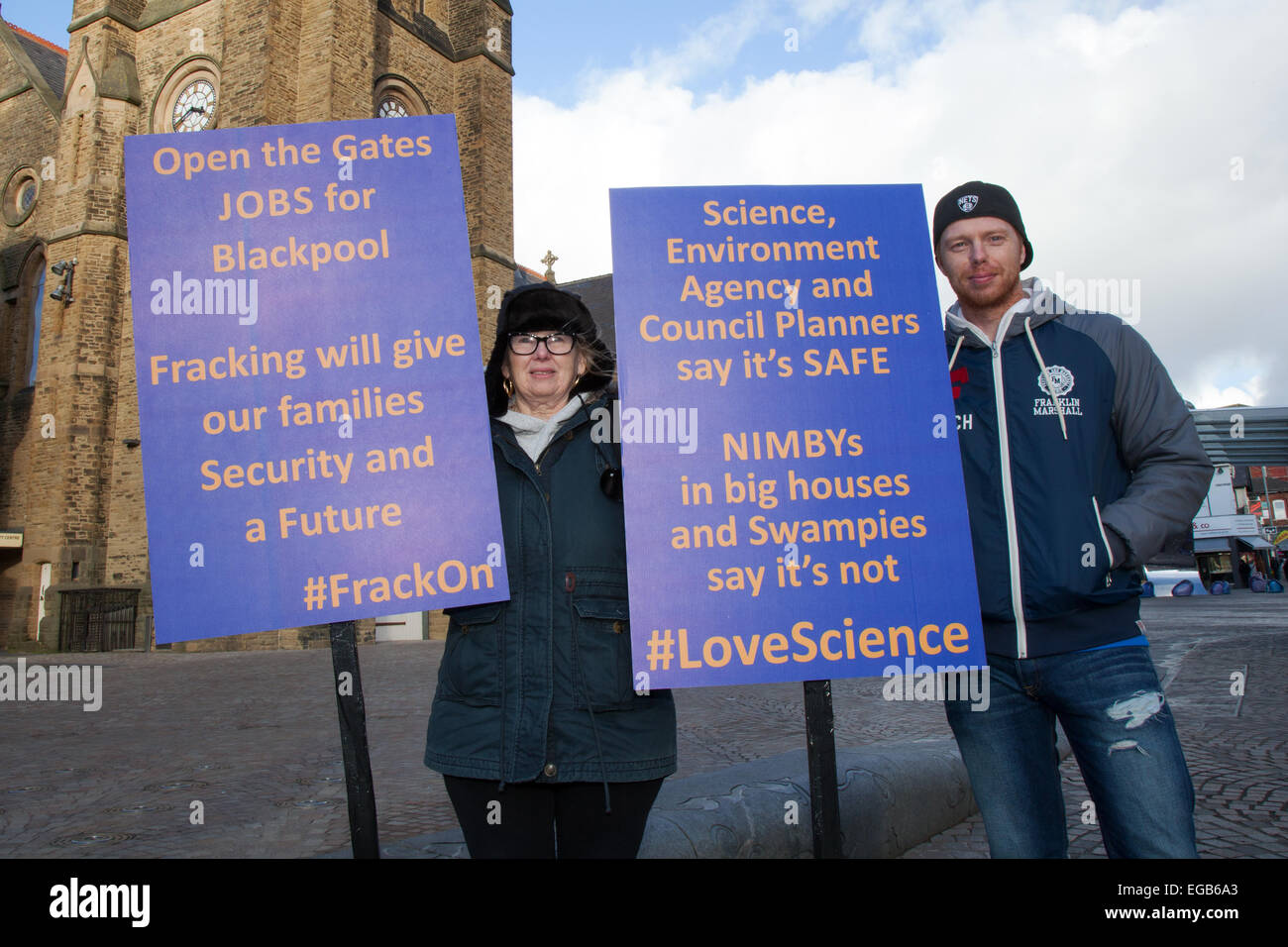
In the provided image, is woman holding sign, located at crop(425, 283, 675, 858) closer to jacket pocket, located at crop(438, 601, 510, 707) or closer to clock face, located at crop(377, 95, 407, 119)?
jacket pocket, located at crop(438, 601, 510, 707)

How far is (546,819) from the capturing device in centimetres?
188

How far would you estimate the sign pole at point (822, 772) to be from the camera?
6.70 feet

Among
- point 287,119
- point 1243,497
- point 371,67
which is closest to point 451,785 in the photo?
point 287,119

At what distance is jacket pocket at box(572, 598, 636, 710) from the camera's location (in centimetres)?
191

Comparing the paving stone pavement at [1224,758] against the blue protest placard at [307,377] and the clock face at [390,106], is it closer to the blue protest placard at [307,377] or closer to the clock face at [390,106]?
the blue protest placard at [307,377]

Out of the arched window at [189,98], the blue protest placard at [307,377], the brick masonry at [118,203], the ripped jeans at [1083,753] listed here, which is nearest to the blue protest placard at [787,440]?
the ripped jeans at [1083,753]

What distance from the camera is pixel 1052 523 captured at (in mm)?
1989

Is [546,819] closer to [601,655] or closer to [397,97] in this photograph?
[601,655]

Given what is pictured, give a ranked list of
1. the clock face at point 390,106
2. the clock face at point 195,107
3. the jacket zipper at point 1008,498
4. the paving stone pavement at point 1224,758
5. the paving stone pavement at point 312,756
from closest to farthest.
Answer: the jacket zipper at point 1008,498, the paving stone pavement at point 1224,758, the paving stone pavement at point 312,756, the clock face at point 195,107, the clock face at point 390,106

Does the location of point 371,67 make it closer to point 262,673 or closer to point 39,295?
point 39,295

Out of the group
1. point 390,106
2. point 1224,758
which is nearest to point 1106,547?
point 1224,758

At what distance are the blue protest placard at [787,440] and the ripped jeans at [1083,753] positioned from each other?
6.3 inches

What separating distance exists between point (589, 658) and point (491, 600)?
26 cm

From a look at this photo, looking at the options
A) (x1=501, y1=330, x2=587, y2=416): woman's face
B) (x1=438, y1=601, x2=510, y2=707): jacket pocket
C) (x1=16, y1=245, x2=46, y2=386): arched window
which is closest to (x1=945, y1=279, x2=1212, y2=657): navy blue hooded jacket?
(x1=501, y1=330, x2=587, y2=416): woman's face
